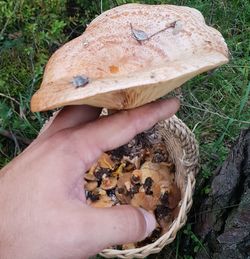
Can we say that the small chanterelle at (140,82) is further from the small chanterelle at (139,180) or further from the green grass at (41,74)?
the green grass at (41,74)

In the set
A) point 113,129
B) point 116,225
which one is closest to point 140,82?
point 113,129

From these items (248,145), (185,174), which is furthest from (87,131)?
(185,174)

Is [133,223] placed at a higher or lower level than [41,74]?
higher

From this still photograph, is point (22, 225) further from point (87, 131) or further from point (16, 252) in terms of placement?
point (87, 131)

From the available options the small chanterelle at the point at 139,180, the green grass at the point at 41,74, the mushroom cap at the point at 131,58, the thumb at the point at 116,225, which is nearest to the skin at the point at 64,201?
the thumb at the point at 116,225

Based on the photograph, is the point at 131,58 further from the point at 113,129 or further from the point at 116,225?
the point at 116,225

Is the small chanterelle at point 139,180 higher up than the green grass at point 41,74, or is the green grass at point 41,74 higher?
the green grass at point 41,74

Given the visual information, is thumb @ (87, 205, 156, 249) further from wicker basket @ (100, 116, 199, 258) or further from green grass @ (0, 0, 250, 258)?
green grass @ (0, 0, 250, 258)

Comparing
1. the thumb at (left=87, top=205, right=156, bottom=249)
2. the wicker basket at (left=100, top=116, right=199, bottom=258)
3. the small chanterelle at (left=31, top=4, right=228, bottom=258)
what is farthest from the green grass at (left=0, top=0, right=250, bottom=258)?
the thumb at (left=87, top=205, right=156, bottom=249)
